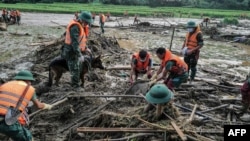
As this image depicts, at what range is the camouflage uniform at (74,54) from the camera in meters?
8.98

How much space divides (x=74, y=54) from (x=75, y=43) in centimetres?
43

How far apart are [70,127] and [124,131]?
1.71 metres

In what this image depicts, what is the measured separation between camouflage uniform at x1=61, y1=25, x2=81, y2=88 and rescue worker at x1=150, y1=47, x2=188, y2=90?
7.48ft

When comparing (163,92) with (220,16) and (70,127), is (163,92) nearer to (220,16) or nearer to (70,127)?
(70,127)

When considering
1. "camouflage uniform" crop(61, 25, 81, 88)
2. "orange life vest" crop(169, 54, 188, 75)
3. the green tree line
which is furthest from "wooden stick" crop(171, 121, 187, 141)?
the green tree line

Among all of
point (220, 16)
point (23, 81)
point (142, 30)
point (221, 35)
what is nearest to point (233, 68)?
point (23, 81)

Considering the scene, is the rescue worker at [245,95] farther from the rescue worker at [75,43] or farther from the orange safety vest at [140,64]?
the rescue worker at [75,43]

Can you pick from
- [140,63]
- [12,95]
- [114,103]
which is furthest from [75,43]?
[12,95]

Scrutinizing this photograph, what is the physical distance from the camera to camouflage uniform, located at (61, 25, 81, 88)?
8984 millimetres

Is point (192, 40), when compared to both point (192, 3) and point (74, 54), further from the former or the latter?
point (192, 3)

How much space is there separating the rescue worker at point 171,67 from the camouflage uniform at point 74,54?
2.28m

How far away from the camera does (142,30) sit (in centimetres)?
3316

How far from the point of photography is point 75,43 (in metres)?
9.04

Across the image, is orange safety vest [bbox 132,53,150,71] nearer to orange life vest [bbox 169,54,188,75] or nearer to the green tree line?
orange life vest [bbox 169,54,188,75]
